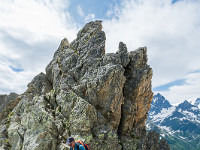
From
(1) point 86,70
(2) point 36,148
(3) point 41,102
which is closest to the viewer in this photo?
(2) point 36,148

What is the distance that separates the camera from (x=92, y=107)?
2703 centimetres

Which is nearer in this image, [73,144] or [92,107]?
[73,144]

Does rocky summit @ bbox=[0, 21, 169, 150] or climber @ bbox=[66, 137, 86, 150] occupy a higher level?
rocky summit @ bbox=[0, 21, 169, 150]

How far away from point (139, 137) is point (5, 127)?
31386 millimetres

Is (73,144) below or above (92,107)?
below

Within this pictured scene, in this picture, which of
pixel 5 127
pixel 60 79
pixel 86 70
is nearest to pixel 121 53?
pixel 86 70

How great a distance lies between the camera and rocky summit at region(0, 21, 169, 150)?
24875mm

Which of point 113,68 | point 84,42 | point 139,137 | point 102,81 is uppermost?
point 84,42

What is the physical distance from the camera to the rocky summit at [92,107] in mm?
24875

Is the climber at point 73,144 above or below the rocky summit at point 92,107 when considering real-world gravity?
below

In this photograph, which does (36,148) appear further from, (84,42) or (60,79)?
(84,42)

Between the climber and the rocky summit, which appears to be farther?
the rocky summit

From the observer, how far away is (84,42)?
40.1 metres

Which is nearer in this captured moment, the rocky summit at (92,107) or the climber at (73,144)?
the climber at (73,144)
